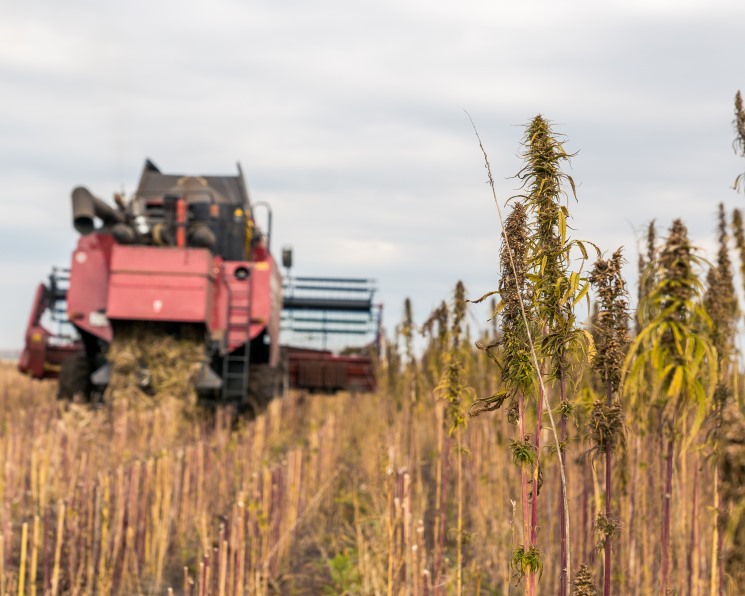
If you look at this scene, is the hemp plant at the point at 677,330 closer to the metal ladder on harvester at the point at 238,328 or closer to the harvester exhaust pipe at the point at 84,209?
the harvester exhaust pipe at the point at 84,209

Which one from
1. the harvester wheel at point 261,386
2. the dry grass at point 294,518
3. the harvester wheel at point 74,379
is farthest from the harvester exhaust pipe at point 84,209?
the harvester wheel at point 261,386

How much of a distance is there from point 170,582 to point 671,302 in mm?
4308

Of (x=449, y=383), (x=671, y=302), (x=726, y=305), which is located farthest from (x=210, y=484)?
(x=671, y=302)

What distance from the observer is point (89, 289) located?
1016 centimetres

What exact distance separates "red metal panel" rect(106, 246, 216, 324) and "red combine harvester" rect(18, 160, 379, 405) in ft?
0.03

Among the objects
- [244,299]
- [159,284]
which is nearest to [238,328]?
[244,299]

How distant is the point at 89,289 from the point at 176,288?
127cm

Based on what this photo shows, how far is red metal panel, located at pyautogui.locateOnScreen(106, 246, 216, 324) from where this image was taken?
9.48 m

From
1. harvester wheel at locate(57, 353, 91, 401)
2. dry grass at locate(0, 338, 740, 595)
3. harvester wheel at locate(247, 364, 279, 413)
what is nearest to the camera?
dry grass at locate(0, 338, 740, 595)

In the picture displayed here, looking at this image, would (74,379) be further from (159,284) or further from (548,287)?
(548,287)

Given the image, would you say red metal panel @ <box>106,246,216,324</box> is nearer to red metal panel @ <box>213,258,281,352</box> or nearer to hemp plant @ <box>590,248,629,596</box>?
red metal panel @ <box>213,258,281,352</box>

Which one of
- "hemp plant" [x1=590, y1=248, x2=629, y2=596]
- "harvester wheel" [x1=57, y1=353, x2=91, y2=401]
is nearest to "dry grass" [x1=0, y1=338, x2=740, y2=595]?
"hemp plant" [x1=590, y1=248, x2=629, y2=596]

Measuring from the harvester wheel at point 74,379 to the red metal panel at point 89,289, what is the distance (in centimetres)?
140

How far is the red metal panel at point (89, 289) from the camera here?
10078mm
